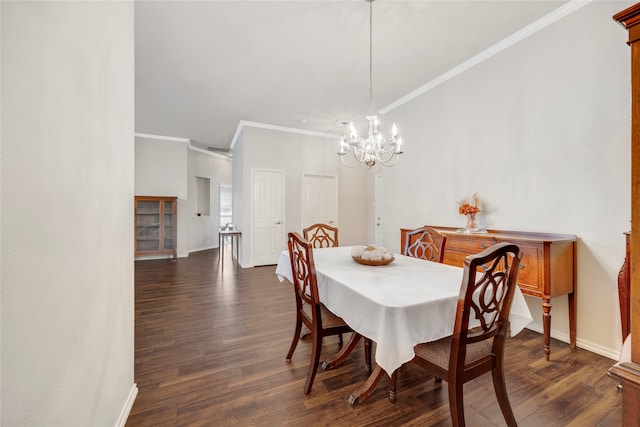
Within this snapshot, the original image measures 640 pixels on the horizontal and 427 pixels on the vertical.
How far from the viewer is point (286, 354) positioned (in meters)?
2.15

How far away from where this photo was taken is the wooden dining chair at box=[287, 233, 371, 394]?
1.65 m

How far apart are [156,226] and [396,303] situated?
6.31m

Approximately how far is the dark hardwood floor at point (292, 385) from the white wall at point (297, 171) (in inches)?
115

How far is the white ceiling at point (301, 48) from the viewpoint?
2.39 meters

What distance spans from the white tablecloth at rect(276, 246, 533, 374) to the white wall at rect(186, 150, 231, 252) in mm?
6318

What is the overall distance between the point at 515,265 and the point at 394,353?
0.72 m

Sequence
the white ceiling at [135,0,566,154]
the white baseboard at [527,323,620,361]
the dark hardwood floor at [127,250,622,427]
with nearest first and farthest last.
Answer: the dark hardwood floor at [127,250,622,427] < the white baseboard at [527,323,620,361] < the white ceiling at [135,0,566,154]

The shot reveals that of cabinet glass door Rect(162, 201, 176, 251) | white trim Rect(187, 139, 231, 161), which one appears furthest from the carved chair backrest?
white trim Rect(187, 139, 231, 161)

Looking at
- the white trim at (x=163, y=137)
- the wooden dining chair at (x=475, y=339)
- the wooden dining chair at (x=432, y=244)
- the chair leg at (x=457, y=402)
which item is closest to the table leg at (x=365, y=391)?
the wooden dining chair at (x=475, y=339)

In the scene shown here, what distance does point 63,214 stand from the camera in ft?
2.89

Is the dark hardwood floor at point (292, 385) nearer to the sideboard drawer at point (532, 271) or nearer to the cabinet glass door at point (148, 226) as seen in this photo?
the sideboard drawer at point (532, 271)

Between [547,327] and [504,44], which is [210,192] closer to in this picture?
[504,44]

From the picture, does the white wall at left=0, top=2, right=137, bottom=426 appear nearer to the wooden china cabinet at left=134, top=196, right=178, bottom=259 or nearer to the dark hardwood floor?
the dark hardwood floor

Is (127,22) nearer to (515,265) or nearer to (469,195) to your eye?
(515,265)
